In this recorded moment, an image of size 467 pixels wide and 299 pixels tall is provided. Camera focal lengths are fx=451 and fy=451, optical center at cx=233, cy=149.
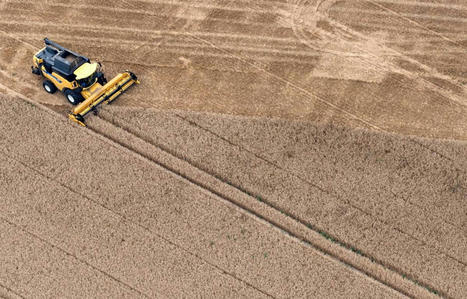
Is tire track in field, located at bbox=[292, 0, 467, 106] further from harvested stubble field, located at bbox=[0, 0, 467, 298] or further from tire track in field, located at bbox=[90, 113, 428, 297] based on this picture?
tire track in field, located at bbox=[90, 113, 428, 297]

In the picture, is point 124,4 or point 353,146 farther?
point 124,4

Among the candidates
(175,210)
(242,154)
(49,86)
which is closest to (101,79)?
(49,86)

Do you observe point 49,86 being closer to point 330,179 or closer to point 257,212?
point 257,212

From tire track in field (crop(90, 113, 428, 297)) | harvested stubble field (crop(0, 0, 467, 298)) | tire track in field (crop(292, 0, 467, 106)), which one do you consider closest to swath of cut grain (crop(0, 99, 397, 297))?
harvested stubble field (crop(0, 0, 467, 298))

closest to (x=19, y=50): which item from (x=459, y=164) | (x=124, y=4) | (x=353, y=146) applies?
(x=124, y=4)

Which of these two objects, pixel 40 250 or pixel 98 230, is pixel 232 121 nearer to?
pixel 98 230

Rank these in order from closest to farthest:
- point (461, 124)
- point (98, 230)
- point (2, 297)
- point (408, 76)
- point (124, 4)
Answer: point (2, 297)
point (98, 230)
point (461, 124)
point (408, 76)
point (124, 4)
